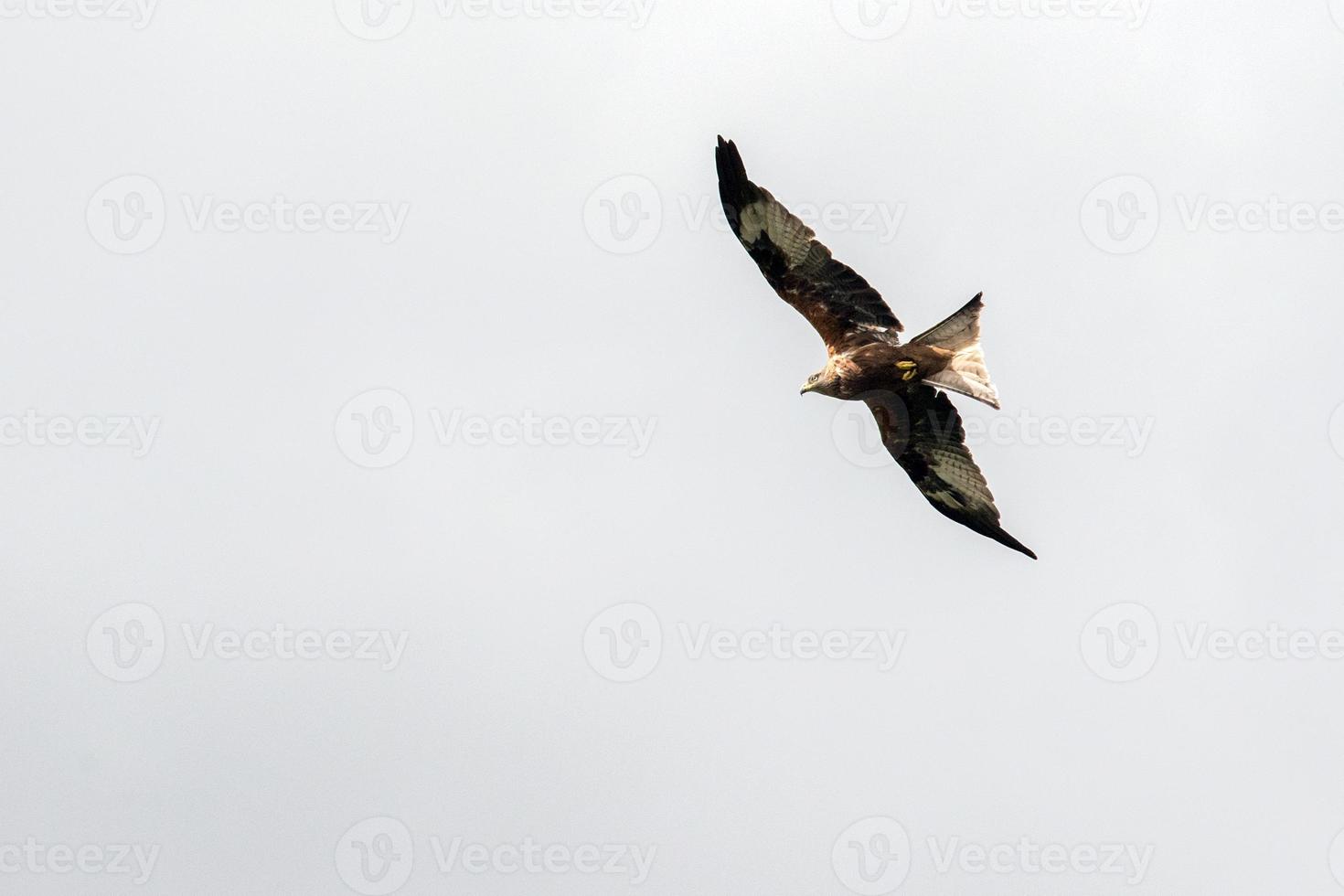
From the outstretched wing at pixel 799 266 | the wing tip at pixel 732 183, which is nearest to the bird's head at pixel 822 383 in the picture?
the outstretched wing at pixel 799 266

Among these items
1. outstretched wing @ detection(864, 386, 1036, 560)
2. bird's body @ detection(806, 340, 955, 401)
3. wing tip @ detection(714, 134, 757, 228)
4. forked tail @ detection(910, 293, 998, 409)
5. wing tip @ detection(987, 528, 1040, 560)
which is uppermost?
wing tip @ detection(714, 134, 757, 228)

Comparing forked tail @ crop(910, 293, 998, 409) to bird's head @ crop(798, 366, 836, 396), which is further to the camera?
bird's head @ crop(798, 366, 836, 396)

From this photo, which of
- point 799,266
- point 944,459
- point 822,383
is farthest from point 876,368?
point 944,459

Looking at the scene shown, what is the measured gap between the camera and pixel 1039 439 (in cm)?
1906

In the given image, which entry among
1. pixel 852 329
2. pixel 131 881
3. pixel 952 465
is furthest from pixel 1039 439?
pixel 131 881

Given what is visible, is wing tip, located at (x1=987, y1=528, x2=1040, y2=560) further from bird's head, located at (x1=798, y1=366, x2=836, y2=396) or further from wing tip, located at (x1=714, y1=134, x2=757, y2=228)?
wing tip, located at (x1=714, y1=134, x2=757, y2=228)

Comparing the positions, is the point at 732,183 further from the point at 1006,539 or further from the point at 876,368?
the point at 1006,539

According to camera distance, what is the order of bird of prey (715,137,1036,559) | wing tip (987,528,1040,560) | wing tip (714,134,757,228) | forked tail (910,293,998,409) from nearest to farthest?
1. forked tail (910,293,998,409)
2. bird of prey (715,137,1036,559)
3. wing tip (714,134,757,228)
4. wing tip (987,528,1040,560)

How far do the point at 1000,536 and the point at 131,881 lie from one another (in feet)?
43.6

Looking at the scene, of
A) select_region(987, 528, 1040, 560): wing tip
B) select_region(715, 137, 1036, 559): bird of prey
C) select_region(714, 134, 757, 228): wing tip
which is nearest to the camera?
select_region(715, 137, 1036, 559): bird of prey

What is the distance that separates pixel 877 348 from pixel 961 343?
2.34 ft

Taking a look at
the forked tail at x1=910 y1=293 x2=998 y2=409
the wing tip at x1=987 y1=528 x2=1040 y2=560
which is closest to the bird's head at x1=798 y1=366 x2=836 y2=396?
the forked tail at x1=910 y1=293 x2=998 y2=409

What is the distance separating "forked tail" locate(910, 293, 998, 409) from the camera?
47.5ft

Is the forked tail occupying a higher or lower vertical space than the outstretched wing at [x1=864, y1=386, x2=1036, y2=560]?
higher
